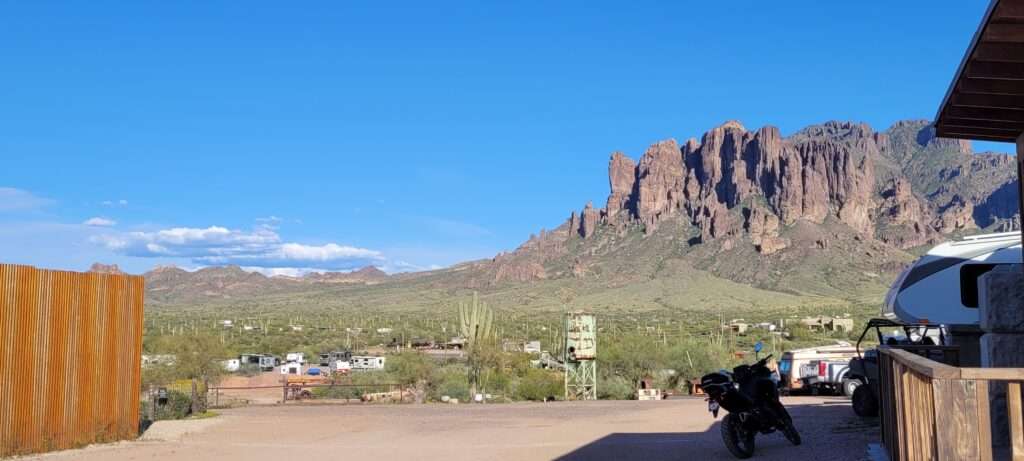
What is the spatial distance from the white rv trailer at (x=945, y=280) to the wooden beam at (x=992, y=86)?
24.9 ft

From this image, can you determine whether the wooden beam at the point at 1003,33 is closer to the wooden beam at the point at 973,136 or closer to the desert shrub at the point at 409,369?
the wooden beam at the point at 973,136

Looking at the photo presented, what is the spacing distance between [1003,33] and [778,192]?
5712 inches

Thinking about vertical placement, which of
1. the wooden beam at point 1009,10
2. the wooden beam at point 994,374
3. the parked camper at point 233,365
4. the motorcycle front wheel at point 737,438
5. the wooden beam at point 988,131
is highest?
the wooden beam at point 1009,10

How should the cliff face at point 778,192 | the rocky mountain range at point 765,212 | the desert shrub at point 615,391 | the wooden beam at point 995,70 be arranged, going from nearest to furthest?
the wooden beam at point 995,70 → the desert shrub at point 615,391 → the rocky mountain range at point 765,212 → the cliff face at point 778,192

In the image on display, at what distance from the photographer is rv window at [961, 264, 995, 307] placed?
43.1 feet

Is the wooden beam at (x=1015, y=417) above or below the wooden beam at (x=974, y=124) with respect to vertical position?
below

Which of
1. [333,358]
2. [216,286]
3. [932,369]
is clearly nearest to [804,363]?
[932,369]

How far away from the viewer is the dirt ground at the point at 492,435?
14742 mm

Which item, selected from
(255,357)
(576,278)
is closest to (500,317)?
(576,278)

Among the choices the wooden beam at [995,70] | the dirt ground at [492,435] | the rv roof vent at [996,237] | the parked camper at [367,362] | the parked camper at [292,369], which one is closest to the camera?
the wooden beam at [995,70]

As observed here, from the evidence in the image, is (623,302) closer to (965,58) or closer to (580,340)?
(580,340)

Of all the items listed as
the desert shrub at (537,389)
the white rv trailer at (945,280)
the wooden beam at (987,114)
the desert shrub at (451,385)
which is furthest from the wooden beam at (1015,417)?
the desert shrub at (537,389)

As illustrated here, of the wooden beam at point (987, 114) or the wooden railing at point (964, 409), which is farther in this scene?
the wooden beam at point (987, 114)

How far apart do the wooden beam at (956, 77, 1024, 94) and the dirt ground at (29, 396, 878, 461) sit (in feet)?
18.8
